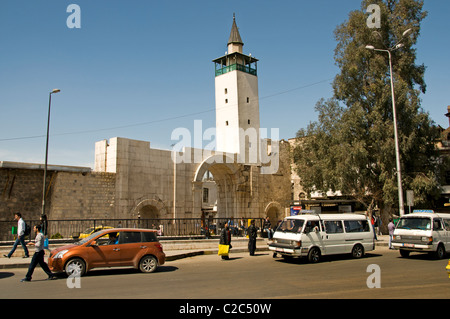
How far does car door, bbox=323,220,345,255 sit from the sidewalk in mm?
5362

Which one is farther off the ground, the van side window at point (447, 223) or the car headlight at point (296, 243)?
the van side window at point (447, 223)

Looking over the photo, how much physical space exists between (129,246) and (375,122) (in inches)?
792

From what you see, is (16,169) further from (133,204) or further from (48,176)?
(133,204)

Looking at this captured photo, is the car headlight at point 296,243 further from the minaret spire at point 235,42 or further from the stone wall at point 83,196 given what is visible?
the minaret spire at point 235,42

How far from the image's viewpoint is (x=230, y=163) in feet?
103

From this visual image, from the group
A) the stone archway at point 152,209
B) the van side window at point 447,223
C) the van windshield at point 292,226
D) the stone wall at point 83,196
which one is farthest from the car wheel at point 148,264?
the stone archway at point 152,209

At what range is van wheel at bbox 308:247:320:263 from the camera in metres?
13.2

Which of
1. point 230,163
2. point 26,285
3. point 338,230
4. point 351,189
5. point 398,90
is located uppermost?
point 398,90

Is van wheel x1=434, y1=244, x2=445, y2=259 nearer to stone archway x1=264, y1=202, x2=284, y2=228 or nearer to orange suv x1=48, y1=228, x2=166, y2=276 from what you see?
orange suv x1=48, y1=228, x2=166, y2=276

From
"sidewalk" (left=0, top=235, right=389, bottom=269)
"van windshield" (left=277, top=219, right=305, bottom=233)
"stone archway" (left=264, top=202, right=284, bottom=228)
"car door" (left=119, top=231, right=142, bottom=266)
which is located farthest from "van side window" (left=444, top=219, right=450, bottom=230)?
"stone archway" (left=264, top=202, right=284, bottom=228)

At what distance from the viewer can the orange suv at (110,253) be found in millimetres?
10234

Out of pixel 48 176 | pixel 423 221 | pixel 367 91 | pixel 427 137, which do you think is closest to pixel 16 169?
pixel 48 176
